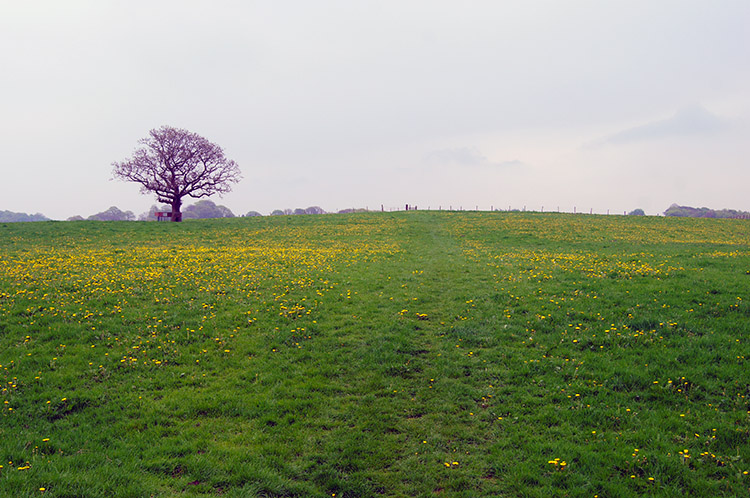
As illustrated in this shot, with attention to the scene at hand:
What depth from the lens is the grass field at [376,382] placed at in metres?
6.44

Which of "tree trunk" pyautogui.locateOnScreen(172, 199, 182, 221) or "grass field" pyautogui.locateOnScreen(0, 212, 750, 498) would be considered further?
"tree trunk" pyautogui.locateOnScreen(172, 199, 182, 221)

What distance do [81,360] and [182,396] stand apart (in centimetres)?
354

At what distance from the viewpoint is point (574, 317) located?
42.7 feet

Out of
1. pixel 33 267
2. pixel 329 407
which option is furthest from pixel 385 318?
pixel 33 267

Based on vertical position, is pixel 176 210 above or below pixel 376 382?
above

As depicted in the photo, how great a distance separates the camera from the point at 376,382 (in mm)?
9539

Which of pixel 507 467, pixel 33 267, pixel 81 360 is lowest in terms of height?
pixel 507 467

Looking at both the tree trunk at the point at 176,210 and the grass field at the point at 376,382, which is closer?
the grass field at the point at 376,382

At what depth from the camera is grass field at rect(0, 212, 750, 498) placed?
644 centimetres

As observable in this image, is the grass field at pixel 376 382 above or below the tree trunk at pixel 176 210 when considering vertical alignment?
below

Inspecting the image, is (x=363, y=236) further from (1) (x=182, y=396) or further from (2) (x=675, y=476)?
(2) (x=675, y=476)

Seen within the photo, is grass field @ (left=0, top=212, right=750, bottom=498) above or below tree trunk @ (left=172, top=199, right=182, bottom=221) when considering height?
below

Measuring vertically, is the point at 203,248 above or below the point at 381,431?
above

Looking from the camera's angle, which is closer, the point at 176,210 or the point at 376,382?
the point at 376,382
